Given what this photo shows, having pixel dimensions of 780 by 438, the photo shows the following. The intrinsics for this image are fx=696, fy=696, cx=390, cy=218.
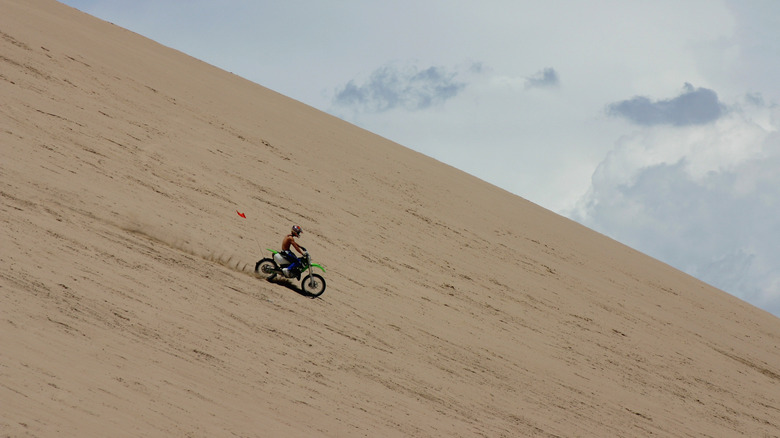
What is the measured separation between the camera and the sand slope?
816 cm

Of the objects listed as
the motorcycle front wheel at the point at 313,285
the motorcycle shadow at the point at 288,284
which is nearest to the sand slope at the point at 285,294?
the motorcycle shadow at the point at 288,284

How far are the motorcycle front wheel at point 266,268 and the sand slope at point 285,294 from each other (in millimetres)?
228

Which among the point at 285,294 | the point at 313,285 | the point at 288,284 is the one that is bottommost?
the point at 285,294

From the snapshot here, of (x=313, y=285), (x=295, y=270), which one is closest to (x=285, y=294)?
(x=295, y=270)

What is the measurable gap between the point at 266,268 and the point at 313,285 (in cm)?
89

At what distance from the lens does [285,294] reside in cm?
1214

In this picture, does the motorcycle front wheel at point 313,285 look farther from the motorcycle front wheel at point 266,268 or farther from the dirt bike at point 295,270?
the motorcycle front wheel at point 266,268

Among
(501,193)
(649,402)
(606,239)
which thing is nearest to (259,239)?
(649,402)

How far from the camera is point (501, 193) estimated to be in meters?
25.2

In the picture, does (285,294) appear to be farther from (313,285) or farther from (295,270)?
(313,285)

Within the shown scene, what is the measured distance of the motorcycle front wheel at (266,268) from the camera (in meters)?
12.3

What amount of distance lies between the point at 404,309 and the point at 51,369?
7342 mm

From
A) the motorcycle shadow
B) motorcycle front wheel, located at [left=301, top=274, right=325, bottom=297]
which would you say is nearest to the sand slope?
the motorcycle shadow

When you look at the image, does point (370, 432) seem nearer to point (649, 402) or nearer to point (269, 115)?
point (649, 402)
